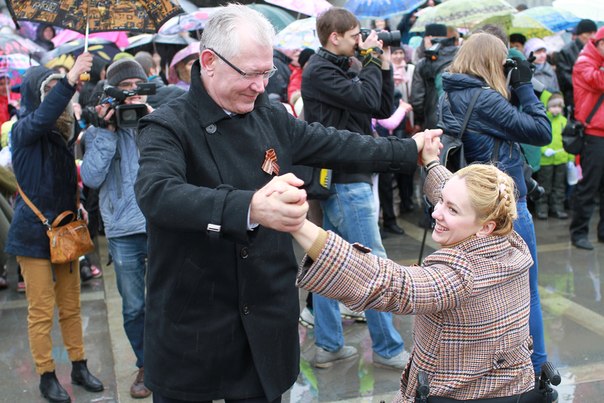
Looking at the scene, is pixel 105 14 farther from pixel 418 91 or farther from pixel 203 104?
pixel 418 91

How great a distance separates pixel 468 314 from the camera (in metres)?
2.30

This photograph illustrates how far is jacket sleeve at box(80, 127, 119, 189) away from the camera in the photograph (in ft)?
13.5

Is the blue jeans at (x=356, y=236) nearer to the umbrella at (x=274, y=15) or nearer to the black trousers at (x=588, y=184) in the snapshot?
the black trousers at (x=588, y=184)

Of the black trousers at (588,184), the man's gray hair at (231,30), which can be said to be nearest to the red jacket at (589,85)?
the black trousers at (588,184)

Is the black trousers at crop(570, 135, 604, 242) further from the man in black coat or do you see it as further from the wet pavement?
the man in black coat

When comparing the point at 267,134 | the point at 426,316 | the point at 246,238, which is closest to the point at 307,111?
the point at 267,134

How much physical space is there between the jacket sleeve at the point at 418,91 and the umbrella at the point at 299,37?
114 centimetres

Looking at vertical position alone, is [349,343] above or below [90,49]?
above

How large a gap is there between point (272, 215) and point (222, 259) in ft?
1.68

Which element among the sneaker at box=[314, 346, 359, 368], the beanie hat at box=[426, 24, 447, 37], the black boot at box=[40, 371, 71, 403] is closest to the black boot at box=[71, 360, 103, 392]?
the black boot at box=[40, 371, 71, 403]

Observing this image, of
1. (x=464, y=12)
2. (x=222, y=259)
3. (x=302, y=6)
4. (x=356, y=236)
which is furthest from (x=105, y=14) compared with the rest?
(x=302, y=6)

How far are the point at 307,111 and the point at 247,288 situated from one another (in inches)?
91.2

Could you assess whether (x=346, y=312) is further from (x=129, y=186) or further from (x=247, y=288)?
(x=247, y=288)

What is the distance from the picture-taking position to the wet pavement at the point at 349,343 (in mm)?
4316
